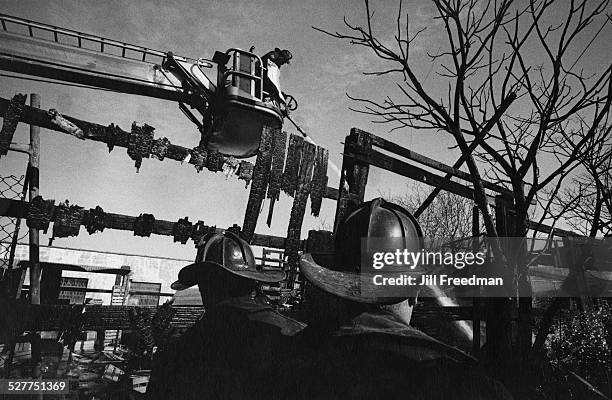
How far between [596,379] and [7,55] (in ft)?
44.9

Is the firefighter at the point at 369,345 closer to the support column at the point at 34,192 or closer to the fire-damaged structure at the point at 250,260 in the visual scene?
the fire-damaged structure at the point at 250,260

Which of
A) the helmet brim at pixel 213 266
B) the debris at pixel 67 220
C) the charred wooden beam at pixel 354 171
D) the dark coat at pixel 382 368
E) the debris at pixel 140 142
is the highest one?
the debris at pixel 140 142

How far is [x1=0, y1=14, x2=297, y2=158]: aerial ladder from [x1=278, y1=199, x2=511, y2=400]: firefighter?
632 centimetres

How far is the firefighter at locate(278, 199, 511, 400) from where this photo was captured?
1.59 metres

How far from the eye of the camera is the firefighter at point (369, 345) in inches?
62.5

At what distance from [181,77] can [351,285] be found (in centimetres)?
814

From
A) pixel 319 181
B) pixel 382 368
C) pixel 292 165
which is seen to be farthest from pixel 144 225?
pixel 382 368

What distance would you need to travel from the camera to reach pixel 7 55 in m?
6.75

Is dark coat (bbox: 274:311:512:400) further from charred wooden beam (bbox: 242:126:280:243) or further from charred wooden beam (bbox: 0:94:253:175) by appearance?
charred wooden beam (bbox: 0:94:253:175)

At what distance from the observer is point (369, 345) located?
1.83 meters

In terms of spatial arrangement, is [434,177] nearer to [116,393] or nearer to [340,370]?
[340,370]

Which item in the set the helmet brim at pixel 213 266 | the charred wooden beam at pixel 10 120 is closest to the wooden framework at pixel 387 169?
the helmet brim at pixel 213 266

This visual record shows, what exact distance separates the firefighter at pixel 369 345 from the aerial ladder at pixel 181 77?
6.32 meters

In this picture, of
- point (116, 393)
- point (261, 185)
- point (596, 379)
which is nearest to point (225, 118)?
point (261, 185)
